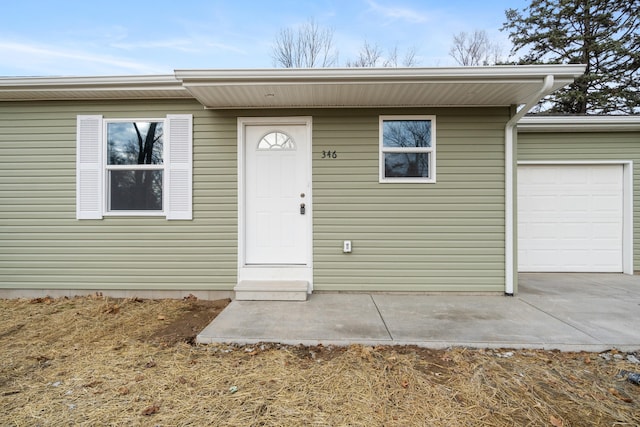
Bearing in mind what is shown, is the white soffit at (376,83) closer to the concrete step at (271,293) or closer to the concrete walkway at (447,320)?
the concrete step at (271,293)

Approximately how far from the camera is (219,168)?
4.25m

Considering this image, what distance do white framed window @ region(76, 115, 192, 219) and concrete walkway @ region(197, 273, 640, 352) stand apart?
188 centimetres

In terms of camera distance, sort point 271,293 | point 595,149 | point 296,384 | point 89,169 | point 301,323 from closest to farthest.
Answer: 1. point 296,384
2. point 301,323
3. point 271,293
4. point 89,169
5. point 595,149

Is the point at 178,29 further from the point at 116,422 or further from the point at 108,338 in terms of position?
the point at 116,422

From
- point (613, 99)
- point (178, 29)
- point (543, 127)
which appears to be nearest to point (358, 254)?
point (543, 127)

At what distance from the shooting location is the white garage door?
561cm

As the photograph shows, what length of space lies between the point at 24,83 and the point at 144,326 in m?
3.52

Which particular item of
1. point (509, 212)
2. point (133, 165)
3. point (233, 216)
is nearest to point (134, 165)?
point (133, 165)

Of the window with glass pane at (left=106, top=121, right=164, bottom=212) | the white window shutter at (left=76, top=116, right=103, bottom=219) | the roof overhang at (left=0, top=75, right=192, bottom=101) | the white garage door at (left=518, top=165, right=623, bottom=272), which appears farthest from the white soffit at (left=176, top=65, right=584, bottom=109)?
the white garage door at (left=518, top=165, right=623, bottom=272)

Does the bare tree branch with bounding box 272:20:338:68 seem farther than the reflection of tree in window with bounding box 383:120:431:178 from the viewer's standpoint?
Yes

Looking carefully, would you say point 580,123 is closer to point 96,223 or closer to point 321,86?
point 321,86

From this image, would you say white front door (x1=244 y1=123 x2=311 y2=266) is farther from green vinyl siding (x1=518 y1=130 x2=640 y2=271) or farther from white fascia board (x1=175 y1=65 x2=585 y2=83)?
green vinyl siding (x1=518 y1=130 x2=640 y2=271)

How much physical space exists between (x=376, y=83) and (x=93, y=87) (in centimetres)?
357

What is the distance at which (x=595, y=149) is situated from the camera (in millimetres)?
5559
